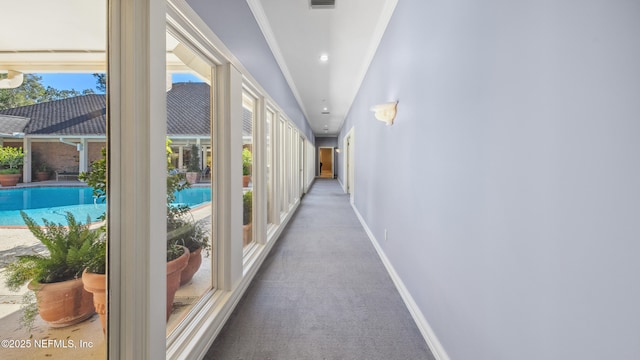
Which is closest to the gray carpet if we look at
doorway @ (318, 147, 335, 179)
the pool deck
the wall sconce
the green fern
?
the green fern

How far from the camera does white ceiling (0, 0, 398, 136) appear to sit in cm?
85

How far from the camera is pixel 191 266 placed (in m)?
1.92

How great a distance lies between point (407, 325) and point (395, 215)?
1.03 metres

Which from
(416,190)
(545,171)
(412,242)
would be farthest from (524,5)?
(412,242)

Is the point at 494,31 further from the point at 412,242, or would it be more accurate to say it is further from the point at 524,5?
the point at 412,242

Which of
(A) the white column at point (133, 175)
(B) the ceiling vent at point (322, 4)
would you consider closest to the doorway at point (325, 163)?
(B) the ceiling vent at point (322, 4)

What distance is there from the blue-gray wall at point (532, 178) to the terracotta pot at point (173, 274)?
5.48 feet

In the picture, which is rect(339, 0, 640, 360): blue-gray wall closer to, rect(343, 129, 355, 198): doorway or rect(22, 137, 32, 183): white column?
rect(22, 137, 32, 183): white column

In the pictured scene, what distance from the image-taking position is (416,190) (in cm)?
206

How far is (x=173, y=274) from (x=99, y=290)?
57 cm

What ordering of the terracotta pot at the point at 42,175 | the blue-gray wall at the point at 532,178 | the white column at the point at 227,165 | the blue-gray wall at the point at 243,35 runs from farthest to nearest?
1. the white column at the point at 227,165
2. the blue-gray wall at the point at 243,35
3. the terracotta pot at the point at 42,175
4. the blue-gray wall at the point at 532,178

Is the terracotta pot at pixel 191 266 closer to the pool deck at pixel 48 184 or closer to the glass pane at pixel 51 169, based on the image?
the glass pane at pixel 51 169

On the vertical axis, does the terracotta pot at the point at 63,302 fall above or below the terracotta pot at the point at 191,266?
above

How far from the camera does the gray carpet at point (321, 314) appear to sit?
5.68 feet
